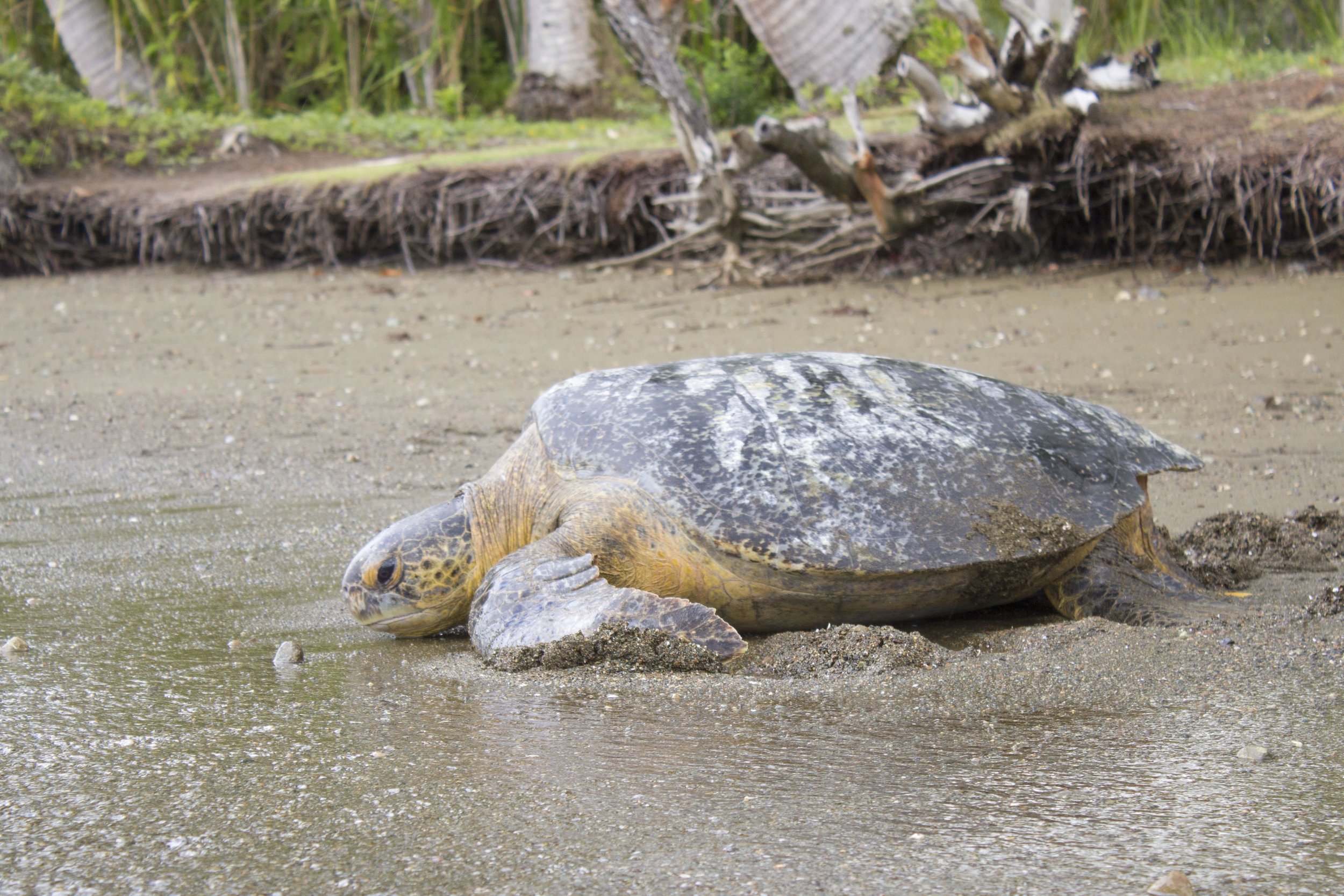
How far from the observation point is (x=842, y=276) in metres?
6.88

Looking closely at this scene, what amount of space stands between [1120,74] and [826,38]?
267cm

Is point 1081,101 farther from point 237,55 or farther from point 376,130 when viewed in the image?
point 237,55

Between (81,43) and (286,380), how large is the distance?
792 centimetres

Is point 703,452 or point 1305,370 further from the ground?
point 703,452

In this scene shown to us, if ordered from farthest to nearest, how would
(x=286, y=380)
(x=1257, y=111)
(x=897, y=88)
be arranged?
(x=897, y=88), (x=1257, y=111), (x=286, y=380)

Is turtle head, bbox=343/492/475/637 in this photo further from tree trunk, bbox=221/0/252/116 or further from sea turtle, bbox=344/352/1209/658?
tree trunk, bbox=221/0/252/116

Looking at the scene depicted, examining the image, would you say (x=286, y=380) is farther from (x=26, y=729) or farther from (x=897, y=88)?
(x=897, y=88)

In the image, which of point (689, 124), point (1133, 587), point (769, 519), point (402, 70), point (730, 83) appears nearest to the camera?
point (769, 519)

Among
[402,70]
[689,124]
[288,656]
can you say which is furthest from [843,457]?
[402,70]

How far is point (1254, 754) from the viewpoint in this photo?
1.85 meters

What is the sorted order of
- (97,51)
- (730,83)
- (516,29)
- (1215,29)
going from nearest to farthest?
1. (730,83)
2. (1215,29)
3. (97,51)
4. (516,29)

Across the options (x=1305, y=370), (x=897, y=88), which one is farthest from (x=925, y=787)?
(x=897, y=88)

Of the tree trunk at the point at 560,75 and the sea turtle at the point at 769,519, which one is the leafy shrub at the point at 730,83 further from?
the sea turtle at the point at 769,519

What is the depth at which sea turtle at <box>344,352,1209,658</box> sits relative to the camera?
8.48ft
